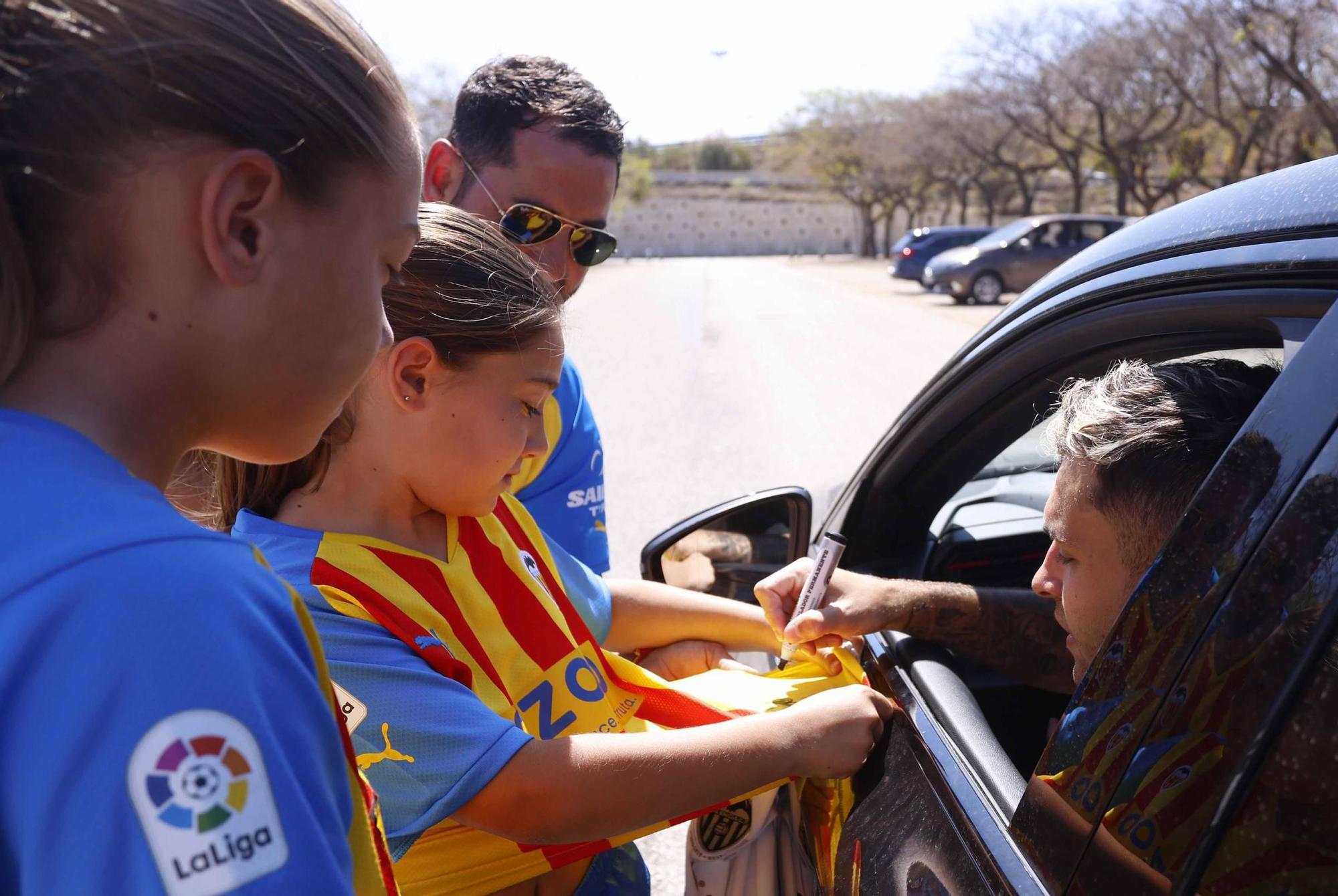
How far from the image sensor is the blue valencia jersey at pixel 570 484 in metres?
2.40

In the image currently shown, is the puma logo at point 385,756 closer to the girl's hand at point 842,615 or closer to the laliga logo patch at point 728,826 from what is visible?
the laliga logo patch at point 728,826

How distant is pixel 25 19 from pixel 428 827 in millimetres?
1001

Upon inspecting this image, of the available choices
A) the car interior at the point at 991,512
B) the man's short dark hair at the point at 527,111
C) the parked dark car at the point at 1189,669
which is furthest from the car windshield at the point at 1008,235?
the parked dark car at the point at 1189,669

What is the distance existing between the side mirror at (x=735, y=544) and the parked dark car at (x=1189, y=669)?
2.27 ft

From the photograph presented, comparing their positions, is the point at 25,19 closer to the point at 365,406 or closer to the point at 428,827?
the point at 365,406

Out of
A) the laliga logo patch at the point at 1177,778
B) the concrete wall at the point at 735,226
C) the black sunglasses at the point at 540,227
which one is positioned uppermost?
the black sunglasses at the point at 540,227

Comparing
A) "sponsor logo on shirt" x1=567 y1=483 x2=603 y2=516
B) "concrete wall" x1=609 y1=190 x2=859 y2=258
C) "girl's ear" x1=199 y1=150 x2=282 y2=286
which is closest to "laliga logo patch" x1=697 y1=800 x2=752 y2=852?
"sponsor logo on shirt" x1=567 y1=483 x2=603 y2=516

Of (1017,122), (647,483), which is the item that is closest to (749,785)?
(647,483)

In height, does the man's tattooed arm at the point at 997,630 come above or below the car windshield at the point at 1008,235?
above

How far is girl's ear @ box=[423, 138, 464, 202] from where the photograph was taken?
8.71ft

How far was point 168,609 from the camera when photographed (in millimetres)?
649

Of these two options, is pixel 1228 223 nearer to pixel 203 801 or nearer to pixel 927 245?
pixel 203 801

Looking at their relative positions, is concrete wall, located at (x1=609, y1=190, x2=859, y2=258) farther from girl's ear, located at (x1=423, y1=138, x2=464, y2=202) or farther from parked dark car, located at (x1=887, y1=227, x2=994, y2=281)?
girl's ear, located at (x1=423, y1=138, x2=464, y2=202)

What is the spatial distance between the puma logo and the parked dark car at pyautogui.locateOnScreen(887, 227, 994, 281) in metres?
31.0
